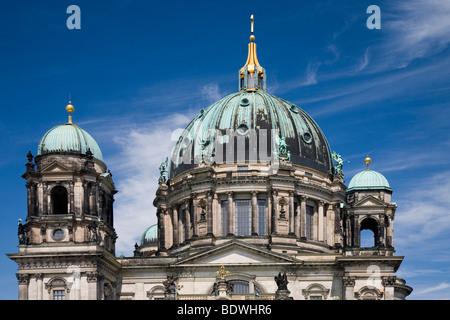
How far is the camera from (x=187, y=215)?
9656 cm

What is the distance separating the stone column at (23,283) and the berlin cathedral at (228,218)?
92 millimetres

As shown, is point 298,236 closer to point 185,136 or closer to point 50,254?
point 185,136

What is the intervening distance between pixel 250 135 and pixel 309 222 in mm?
10729

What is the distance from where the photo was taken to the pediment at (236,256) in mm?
87062

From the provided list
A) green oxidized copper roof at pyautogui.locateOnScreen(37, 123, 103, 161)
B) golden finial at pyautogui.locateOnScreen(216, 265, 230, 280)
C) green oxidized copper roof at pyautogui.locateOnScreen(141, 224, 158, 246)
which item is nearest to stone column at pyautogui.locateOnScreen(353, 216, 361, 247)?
golden finial at pyautogui.locateOnScreen(216, 265, 230, 280)

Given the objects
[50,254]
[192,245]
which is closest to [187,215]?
[192,245]

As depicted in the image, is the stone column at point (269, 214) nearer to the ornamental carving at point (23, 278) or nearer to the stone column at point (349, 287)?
the stone column at point (349, 287)

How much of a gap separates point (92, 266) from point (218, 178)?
18.1m

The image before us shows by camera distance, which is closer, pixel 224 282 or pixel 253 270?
pixel 224 282

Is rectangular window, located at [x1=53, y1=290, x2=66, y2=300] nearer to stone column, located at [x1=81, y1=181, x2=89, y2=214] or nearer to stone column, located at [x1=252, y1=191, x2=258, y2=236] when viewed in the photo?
stone column, located at [x1=81, y1=181, x2=89, y2=214]

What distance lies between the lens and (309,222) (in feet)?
317

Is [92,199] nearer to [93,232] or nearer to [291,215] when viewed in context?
[93,232]
